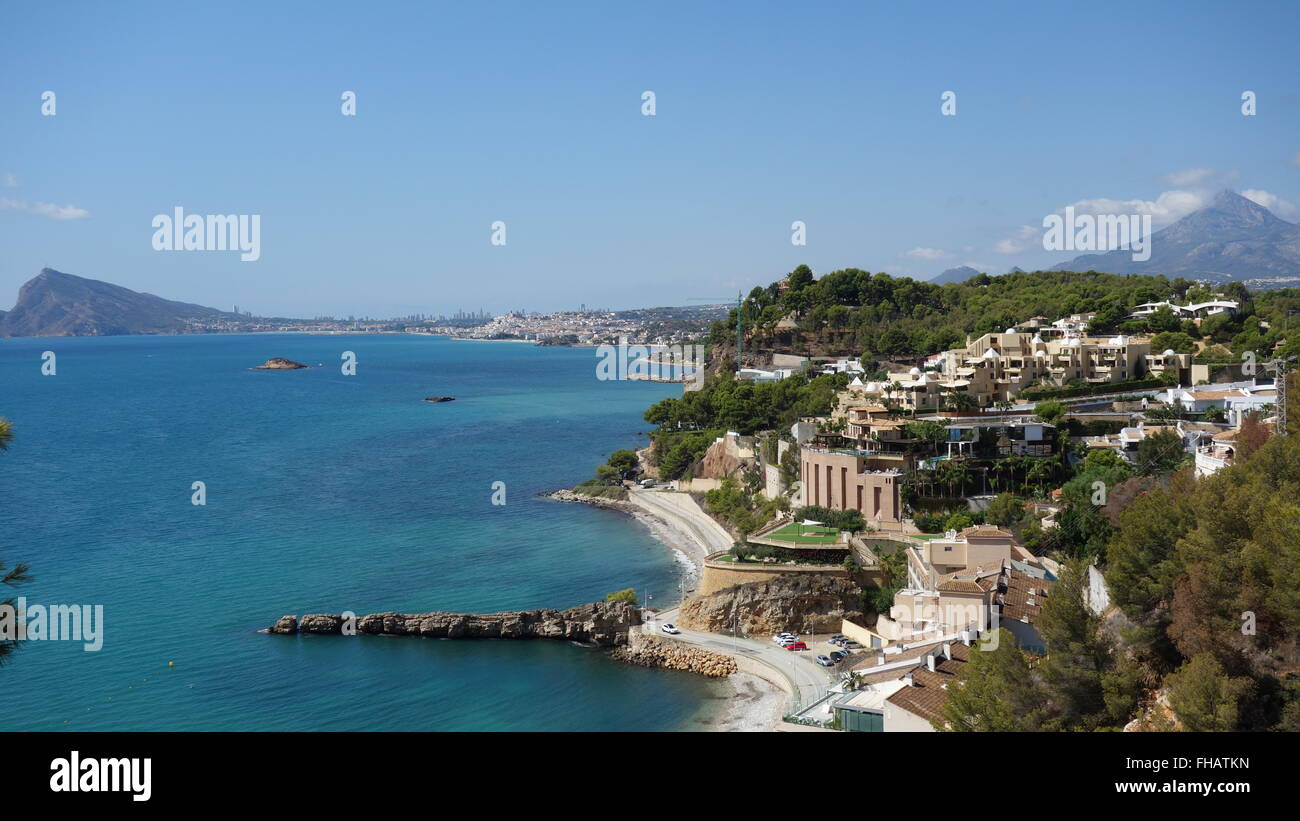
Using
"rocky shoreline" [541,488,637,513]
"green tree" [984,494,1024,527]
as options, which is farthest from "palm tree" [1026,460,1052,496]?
"rocky shoreline" [541,488,637,513]

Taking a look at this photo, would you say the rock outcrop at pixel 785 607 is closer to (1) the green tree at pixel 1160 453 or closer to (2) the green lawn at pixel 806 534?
(2) the green lawn at pixel 806 534

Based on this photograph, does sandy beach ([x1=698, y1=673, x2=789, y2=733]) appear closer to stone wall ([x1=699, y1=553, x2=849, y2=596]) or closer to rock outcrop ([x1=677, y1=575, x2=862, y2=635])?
rock outcrop ([x1=677, y1=575, x2=862, y2=635])

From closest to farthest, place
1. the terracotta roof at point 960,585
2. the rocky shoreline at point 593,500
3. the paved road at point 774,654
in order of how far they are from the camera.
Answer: the terracotta roof at point 960,585 < the paved road at point 774,654 < the rocky shoreline at point 593,500

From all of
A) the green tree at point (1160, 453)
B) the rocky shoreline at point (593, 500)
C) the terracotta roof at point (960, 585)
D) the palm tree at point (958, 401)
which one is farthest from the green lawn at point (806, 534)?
the rocky shoreline at point (593, 500)

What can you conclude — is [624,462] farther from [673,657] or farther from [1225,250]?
[1225,250]

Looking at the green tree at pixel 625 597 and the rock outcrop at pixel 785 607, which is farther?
the green tree at pixel 625 597

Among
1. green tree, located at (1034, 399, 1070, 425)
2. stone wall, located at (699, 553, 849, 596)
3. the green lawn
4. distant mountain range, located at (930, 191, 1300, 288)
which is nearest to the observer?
stone wall, located at (699, 553, 849, 596)
